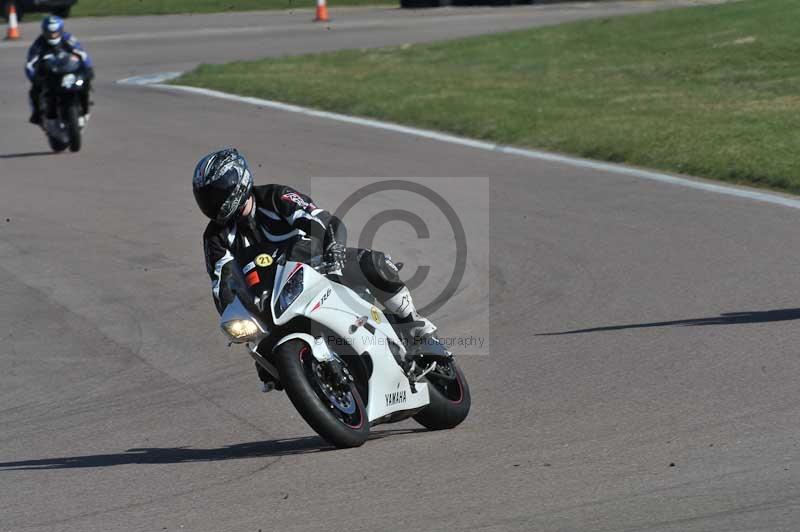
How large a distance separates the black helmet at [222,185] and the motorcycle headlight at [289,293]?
0.50 meters

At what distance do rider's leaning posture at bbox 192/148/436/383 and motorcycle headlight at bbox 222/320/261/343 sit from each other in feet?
0.76

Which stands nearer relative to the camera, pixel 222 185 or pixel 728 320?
pixel 222 185

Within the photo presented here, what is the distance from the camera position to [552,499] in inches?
231

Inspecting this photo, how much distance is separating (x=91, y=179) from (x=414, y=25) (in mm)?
18676

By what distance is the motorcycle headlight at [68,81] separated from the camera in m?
18.0

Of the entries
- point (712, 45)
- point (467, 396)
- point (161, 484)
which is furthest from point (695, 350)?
point (712, 45)

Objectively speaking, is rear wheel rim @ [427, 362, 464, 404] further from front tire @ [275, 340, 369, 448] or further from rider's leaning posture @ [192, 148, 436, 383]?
front tire @ [275, 340, 369, 448]

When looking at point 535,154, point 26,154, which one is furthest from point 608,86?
point 26,154

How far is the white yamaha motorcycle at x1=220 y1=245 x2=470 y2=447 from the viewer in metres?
6.55

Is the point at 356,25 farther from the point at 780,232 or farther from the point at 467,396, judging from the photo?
the point at 467,396

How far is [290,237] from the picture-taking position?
7.11 metres

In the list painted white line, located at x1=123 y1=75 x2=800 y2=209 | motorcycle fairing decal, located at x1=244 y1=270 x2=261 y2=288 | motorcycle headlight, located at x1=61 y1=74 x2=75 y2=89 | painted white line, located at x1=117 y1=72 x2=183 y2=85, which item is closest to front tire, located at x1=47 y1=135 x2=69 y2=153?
Result: motorcycle headlight, located at x1=61 y1=74 x2=75 y2=89

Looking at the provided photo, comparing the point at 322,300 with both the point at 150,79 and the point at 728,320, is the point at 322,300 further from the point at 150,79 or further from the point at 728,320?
the point at 150,79

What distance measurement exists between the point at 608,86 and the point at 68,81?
881 cm
